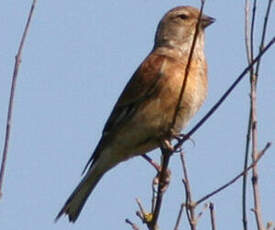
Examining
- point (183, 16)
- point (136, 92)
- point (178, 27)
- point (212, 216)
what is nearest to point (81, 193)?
point (136, 92)

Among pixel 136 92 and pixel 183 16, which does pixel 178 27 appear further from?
pixel 136 92

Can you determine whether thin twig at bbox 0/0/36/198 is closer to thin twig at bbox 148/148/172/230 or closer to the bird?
thin twig at bbox 148/148/172/230

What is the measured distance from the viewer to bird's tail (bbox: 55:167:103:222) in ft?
20.6

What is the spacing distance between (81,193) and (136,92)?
1.00 m

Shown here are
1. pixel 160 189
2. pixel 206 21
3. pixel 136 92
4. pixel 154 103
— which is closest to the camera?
pixel 160 189

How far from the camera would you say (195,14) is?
676 centimetres

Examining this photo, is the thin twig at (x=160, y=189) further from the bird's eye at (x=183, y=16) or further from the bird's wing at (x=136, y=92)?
the bird's eye at (x=183, y=16)

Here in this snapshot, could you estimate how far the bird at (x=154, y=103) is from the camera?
594 cm

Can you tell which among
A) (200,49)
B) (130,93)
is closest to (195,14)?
(200,49)

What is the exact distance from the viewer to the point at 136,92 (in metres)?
6.26

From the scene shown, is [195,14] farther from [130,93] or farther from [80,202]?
[80,202]

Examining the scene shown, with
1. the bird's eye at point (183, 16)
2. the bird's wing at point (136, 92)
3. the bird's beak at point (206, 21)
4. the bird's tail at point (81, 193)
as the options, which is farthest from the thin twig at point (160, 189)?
the bird's eye at point (183, 16)

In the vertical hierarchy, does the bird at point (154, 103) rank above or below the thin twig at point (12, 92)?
below

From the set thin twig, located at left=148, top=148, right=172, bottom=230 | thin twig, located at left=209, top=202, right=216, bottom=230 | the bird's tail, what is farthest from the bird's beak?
thin twig, located at left=209, top=202, right=216, bottom=230
